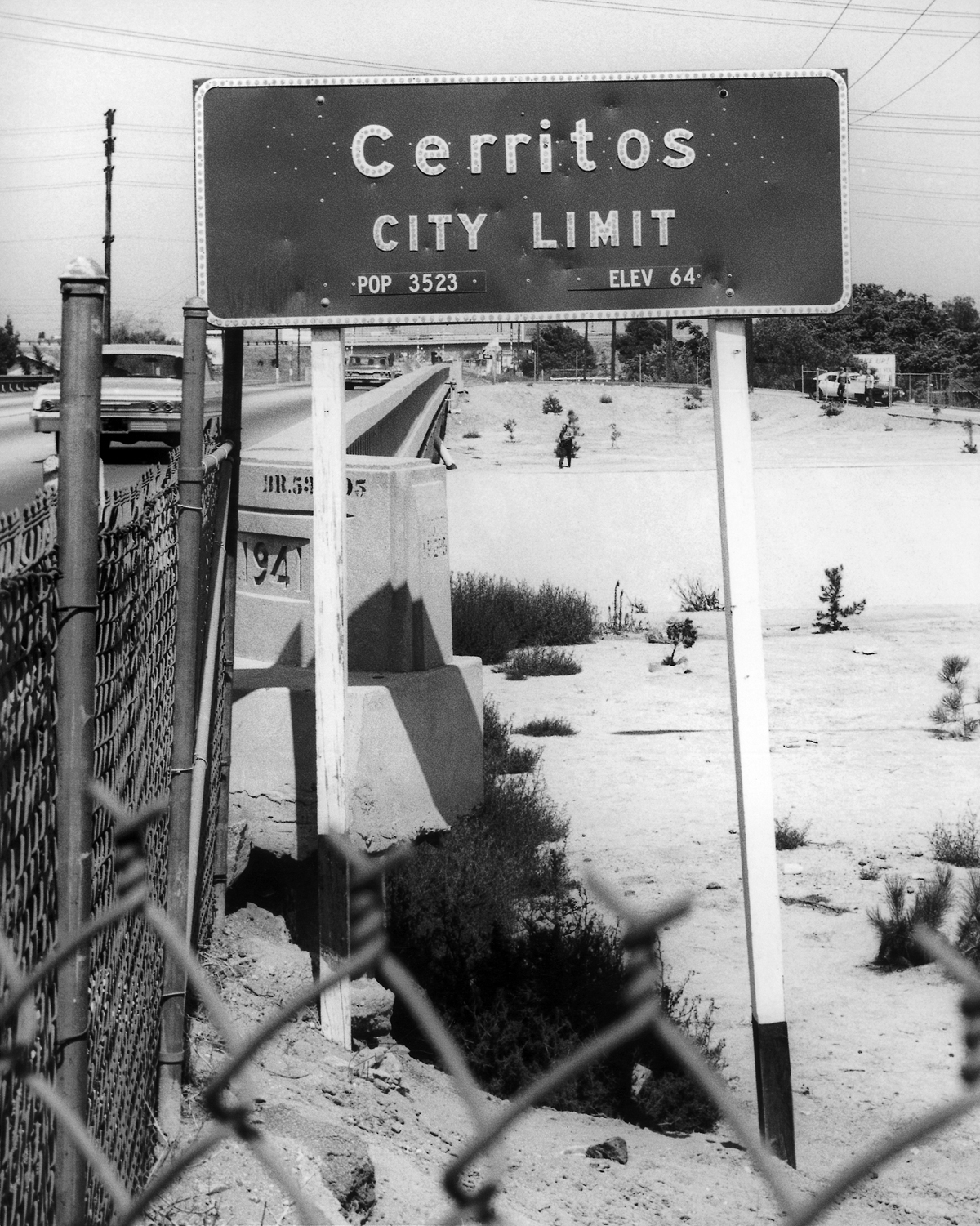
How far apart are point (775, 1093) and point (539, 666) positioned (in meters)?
7.69

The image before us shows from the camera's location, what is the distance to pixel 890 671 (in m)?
12.0

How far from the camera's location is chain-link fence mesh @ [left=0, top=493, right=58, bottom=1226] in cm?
179

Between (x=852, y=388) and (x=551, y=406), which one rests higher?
(x=852, y=388)

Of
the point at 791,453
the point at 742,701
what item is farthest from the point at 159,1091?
the point at 791,453

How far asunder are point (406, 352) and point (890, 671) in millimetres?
97706

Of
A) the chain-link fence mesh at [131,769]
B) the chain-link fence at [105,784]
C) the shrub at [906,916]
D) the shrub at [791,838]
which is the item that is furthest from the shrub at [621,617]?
the chain-link fence mesh at [131,769]

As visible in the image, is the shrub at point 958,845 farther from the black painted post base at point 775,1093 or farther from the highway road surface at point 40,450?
the highway road surface at point 40,450

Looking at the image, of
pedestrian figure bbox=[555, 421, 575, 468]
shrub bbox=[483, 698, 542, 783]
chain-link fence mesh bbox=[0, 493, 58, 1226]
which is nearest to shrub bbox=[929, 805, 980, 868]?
shrub bbox=[483, 698, 542, 783]

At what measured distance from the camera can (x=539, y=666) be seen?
11.9 meters

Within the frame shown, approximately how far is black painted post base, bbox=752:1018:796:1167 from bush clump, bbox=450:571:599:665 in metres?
8.00

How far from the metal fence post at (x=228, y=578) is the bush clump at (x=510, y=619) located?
23.4 ft

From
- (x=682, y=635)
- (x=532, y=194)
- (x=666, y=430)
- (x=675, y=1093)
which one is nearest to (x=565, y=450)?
(x=666, y=430)

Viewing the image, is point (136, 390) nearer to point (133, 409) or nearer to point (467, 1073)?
point (133, 409)

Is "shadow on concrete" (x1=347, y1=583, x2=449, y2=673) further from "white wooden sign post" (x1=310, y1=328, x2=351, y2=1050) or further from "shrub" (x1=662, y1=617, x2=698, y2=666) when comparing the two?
"shrub" (x1=662, y1=617, x2=698, y2=666)
